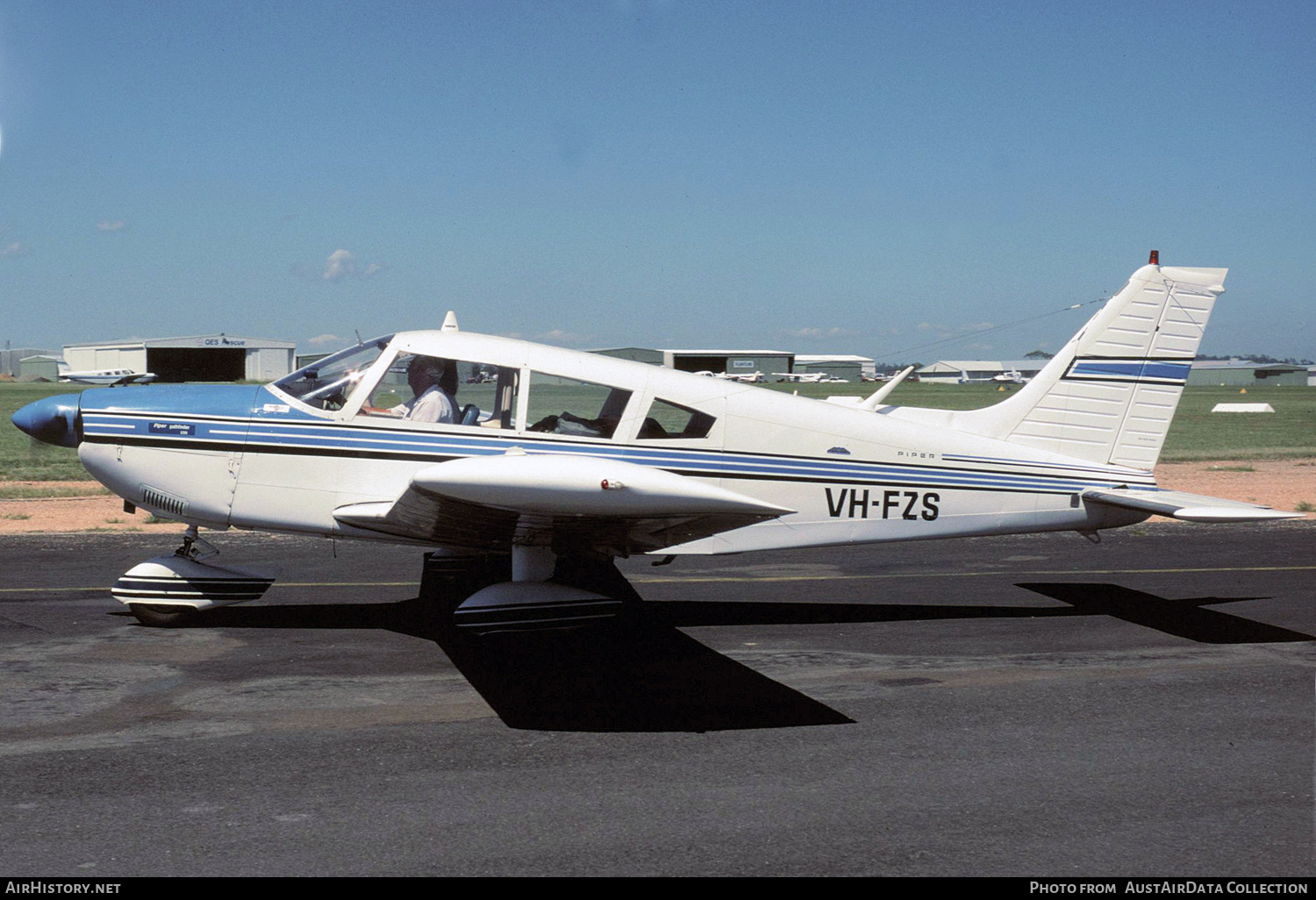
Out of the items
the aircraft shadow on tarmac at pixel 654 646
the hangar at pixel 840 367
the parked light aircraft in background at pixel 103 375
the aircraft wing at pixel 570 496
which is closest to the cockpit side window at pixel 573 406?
the aircraft wing at pixel 570 496

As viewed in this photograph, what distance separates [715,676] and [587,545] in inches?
55.6

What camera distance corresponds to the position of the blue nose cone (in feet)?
26.8

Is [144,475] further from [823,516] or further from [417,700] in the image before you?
[823,516]

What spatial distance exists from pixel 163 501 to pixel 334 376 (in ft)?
5.17

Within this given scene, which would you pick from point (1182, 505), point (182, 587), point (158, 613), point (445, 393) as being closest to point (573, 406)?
point (445, 393)

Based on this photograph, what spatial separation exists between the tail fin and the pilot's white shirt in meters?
4.39

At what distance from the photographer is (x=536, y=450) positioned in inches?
317

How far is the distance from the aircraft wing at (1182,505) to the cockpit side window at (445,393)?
16.2ft

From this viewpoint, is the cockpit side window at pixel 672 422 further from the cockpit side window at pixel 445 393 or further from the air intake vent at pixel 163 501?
the air intake vent at pixel 163 501

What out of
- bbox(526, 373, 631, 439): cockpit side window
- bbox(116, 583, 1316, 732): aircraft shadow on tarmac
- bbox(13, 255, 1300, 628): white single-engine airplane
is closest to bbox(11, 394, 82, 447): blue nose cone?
bbox(13, 255, 1300, 628): white single-engine airplane

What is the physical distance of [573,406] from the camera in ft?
Answer: 27.0

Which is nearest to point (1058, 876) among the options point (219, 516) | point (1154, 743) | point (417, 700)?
point (1154, 743)

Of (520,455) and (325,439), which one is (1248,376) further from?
(325,439)

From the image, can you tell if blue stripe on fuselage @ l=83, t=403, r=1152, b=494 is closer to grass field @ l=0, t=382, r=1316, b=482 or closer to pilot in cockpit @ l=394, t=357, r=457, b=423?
pilot in cockpit @ l=394, t=357, r=457, b=423
